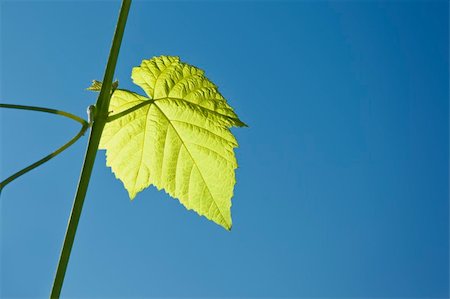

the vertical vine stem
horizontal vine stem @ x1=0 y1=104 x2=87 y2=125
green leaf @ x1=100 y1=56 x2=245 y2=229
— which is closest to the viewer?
the vertical vine stem

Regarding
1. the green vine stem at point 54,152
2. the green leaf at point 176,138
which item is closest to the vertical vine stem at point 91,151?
the green vine stem at point 54,152

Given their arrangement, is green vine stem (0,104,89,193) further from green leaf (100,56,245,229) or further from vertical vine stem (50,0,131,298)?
green leaf (100,56,245,229)

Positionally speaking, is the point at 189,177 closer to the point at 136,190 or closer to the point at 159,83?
the point at 136,190

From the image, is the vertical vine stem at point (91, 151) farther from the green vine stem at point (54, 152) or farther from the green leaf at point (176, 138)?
the green leaf at point (176, 138)

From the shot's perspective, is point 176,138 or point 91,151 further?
point 176,138

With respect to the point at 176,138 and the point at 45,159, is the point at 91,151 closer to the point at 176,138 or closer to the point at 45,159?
the point at 45,159

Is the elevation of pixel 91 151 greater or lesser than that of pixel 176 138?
lesser

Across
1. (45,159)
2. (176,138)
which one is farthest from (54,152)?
(176,138)

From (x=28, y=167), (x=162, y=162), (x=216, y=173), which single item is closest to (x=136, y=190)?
(x=162, y=162)

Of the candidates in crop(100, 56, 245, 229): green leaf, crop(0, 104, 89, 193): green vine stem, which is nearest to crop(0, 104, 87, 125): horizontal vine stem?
crop(0, 104, 89, 193): green vine stem
